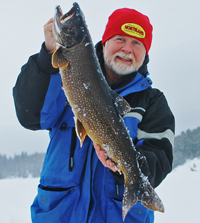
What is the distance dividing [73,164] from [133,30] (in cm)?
229

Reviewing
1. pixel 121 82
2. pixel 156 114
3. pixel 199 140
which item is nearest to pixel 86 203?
pixel 156 114

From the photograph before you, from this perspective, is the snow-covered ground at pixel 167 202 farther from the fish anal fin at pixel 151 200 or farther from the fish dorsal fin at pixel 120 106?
the fish dorsal fin at pixel 120 106

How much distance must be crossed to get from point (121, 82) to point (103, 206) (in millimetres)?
1721

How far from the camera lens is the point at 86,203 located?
97.7 inches

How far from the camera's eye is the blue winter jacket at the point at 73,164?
98.4 inches

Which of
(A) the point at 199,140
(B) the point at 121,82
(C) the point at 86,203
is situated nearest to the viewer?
(C) the point at 86,203

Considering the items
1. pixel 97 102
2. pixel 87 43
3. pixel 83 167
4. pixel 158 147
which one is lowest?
pixel 83 167

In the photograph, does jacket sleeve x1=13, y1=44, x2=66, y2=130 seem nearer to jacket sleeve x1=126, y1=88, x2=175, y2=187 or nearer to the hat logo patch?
jacket sleeve x1=126, y1=88, x2=175, y2=187

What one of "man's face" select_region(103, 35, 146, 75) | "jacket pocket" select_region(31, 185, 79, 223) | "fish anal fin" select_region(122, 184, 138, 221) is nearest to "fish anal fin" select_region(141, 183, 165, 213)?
"fish anal fin" select_region(122, 184, 138, 221)

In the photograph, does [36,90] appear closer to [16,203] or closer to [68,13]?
[68,13]

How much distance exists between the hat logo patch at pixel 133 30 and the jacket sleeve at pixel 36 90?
1435 mm

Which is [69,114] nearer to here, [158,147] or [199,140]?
[158,147]

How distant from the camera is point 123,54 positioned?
3090 millimetres

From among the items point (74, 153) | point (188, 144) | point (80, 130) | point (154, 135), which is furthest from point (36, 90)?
point (188, 144)
